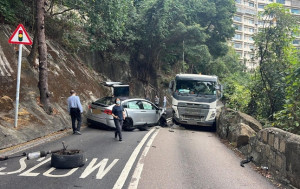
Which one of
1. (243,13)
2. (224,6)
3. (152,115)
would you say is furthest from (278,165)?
(243,13)

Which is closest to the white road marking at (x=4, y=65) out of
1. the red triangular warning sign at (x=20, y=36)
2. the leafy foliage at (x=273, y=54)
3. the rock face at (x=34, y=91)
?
the rock face at (x=34, y=91)

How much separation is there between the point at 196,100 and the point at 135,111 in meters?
3.35

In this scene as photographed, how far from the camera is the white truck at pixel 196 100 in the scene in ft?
46.4

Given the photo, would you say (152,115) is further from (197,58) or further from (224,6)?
(224,6)

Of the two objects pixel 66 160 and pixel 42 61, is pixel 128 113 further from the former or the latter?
pixel 66 160

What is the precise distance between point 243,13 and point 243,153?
70.4m

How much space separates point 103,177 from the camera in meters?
5.32

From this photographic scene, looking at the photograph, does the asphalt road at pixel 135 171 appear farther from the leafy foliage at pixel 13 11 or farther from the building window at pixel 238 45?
the building window at pixel 238 45

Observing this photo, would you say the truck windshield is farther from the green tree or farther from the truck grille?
the green tree

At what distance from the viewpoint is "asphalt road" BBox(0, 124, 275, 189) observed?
16.5ft

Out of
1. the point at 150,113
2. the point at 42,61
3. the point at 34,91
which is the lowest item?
the point at 150,113

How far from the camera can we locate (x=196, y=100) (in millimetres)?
14188

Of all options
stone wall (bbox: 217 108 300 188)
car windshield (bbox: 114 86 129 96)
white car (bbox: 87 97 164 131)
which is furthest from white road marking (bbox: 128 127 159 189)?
car windshield (bbox: 114 86 129 96)

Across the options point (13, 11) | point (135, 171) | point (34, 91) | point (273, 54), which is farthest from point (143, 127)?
point (13, 11)
